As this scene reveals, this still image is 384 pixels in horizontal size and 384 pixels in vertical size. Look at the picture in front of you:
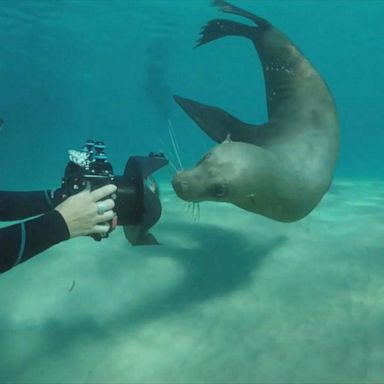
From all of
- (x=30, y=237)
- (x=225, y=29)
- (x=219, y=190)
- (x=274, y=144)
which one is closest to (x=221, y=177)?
(x=219, y=190)

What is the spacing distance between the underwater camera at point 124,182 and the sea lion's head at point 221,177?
24 cm

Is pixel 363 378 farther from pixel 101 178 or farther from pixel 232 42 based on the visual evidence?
pixel 232 42

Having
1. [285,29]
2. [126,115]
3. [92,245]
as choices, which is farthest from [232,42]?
[92,245]

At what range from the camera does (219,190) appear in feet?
12.1

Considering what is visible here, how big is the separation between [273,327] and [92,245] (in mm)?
2560

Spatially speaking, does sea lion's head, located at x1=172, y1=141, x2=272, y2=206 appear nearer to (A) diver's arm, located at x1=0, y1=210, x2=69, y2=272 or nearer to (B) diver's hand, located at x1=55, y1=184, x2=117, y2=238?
(B) diver's hand, located at x1=55, y1=184, x2=117, y2=238

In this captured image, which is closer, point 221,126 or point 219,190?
point 219,190

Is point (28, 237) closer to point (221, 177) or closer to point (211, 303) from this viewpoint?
point (221, 177)

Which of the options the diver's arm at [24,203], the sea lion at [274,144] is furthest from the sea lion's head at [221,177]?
the diver's arm at [24,203]

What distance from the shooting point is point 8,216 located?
4238mm

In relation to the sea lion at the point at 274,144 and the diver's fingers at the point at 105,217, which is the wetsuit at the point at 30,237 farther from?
the sea lion at the point at 274,144

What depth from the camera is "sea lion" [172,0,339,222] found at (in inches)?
147

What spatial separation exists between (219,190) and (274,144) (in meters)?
1.47

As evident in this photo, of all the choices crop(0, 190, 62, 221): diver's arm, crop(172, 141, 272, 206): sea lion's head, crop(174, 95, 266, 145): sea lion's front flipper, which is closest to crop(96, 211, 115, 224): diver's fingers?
crop(172, 141, 272, 206): sea lion's head
